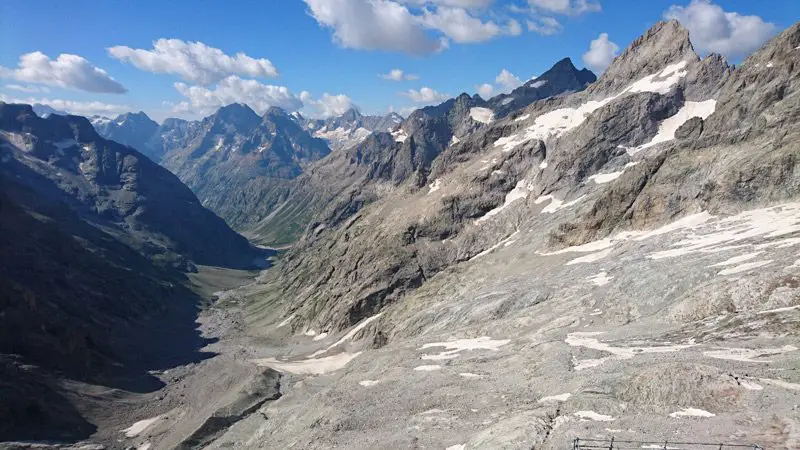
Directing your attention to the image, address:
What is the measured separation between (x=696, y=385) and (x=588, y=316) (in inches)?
1046

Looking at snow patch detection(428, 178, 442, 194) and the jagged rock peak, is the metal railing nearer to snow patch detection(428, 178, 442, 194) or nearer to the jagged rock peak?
snow patch detection(428, 178, 442, 194)

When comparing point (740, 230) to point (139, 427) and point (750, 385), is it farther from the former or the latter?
point (139, 427)

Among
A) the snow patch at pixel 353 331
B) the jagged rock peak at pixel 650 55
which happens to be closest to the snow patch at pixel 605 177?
the jagged rock peak at pixel 650 55

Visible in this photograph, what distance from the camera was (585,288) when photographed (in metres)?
64.7

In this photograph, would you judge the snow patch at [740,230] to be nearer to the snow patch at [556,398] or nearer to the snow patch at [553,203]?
the snow patch at [556,398]

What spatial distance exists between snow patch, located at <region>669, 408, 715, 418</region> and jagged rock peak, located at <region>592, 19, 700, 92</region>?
131 meters

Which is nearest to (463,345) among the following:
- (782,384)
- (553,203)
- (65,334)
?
(782,384)

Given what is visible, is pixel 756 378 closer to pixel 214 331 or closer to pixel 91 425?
pixel 91 425

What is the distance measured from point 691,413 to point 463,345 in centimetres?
3485

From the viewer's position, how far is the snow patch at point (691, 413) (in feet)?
93.3

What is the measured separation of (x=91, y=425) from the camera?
3442 inches

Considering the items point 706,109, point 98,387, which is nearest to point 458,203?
point 706,109

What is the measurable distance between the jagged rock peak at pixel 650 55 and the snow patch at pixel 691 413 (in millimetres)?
131174

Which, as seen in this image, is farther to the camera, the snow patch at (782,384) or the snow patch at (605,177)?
the snow patch at (605,177)
